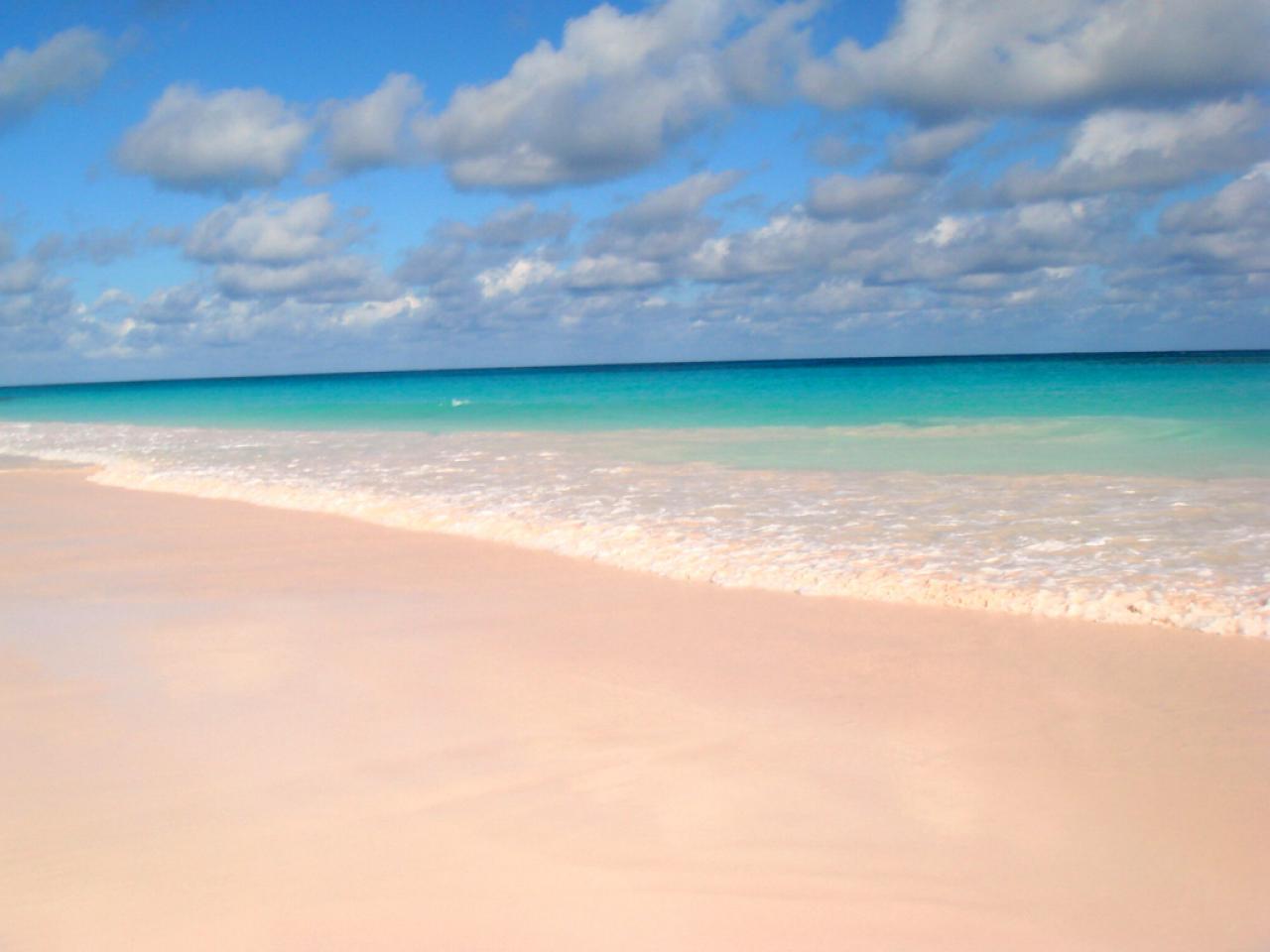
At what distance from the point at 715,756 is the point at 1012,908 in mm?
1360

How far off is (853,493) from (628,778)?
7.59m

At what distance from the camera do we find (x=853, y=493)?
1088cm

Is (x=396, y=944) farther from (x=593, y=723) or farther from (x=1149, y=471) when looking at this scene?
(x=1149, y=471)

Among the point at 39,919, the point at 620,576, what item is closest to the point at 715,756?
the point at 39,919

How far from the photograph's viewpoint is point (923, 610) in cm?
620

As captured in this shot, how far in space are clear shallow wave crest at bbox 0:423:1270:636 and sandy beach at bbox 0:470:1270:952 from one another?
2.08 feet

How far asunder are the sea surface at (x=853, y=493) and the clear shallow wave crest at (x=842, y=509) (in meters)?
0.03

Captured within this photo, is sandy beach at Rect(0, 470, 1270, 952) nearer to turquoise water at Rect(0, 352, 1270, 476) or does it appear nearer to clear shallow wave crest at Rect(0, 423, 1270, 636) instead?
clear shallow wave crest at Rect(0, 423, 1270, 636)

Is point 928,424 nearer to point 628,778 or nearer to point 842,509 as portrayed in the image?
point 842,509

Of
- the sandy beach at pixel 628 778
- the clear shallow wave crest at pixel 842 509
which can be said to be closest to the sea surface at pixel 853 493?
the clear shallow wave crest at pixel 842 509

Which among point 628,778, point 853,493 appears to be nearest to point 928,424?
point 853,493

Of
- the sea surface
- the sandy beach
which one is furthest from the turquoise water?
the sandy beach

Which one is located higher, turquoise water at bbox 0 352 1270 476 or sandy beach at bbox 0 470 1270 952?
turquoise water at bbox 0 352 1270 476

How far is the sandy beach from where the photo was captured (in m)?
2.86
